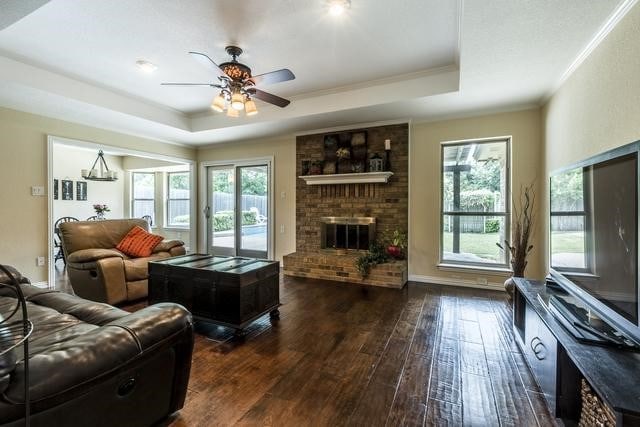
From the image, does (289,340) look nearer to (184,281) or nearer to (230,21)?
(184,281)

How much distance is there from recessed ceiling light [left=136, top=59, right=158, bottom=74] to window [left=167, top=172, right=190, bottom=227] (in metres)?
4.55

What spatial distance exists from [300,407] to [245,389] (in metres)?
0.39

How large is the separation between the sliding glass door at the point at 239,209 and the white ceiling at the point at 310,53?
1.64 m

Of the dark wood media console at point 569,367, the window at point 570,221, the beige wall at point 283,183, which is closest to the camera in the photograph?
the dark wood media console at point 569,367

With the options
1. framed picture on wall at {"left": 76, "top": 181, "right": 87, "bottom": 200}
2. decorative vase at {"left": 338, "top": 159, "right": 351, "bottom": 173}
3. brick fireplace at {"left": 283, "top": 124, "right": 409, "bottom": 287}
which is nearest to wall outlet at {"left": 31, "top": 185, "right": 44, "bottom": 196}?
brick fireplace at {"left": 283, "top": 124, "right": 409, "bottom": 287}

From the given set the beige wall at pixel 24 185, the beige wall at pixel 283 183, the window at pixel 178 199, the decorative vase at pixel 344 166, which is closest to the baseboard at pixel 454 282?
the decorative vase at pixel 344 166

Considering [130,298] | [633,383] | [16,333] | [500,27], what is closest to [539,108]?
[500,27]

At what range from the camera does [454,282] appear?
4152mm

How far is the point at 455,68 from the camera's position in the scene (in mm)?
3271

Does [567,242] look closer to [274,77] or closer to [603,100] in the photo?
[603,100]

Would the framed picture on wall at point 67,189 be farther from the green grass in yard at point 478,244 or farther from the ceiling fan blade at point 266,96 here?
the green grass in yard at point 478,244

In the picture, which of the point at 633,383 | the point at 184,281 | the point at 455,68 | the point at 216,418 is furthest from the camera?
the point at 455,68

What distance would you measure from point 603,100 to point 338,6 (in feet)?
6.85

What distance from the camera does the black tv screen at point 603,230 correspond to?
1350 millimetres
